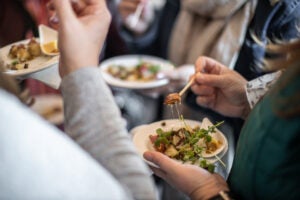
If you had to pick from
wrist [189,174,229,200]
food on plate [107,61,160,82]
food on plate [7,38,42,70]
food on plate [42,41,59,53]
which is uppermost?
food on plate [42,41,59,53]

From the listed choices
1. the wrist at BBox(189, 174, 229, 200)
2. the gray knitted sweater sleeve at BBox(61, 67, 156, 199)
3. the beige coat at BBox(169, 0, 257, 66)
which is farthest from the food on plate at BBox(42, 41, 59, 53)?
the beige coat at BBox(169, 0, 257, 66)

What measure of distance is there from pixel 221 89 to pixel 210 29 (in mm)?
394

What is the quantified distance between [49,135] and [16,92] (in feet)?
0.35

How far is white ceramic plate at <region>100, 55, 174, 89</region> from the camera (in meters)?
1.34

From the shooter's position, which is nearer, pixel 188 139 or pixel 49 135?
pixel 49 135

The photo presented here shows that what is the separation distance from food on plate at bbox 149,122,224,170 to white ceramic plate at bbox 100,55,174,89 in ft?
2.08

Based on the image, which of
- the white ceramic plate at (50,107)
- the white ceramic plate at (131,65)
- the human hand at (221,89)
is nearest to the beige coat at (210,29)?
the white ceramic plate at (131,65)

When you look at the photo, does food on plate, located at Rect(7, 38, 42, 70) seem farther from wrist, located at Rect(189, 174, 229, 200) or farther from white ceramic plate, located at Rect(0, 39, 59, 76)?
wrist, located at Rect(189, 174, 229, 200)

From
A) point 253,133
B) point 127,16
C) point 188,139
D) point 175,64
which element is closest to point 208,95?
point 188,139

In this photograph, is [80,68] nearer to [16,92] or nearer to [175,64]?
[16,92]

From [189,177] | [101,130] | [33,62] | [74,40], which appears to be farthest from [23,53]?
[189,177]

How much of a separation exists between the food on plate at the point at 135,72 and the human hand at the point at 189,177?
2.61 ft

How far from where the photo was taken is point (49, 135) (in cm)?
40

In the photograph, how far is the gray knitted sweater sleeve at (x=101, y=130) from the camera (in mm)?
523
